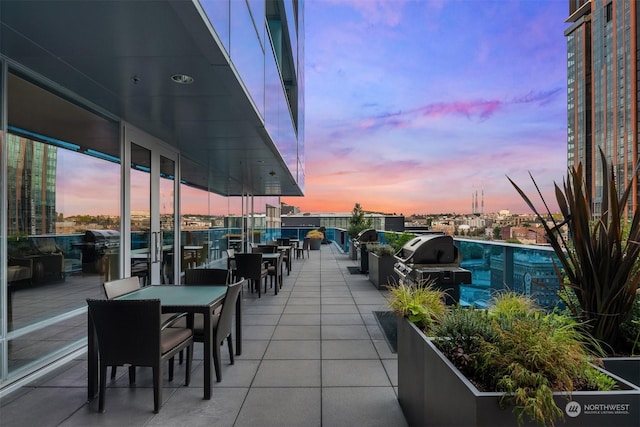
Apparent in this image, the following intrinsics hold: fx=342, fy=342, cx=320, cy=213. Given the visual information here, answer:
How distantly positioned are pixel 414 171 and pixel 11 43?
70.2ft

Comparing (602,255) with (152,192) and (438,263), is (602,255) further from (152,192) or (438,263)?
(152,192)

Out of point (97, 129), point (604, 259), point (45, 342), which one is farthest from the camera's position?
point (97, 129)

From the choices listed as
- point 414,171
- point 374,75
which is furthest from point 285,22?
point 414,171

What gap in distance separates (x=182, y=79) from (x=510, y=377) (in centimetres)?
333

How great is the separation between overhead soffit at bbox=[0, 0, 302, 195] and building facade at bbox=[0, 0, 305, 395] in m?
0.01

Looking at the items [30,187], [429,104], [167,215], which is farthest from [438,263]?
[429,104]

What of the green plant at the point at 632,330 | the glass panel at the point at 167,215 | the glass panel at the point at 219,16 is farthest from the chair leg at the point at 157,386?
the glass panel at the point at 167,215

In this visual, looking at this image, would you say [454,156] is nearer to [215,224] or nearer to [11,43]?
[215,224]

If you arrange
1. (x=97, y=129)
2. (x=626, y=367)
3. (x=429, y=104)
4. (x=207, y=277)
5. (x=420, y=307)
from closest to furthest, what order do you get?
(x=626, y=367), (x=420, y=307), (x=207, y=277), (x=97, y=129), (x=429, y=104)

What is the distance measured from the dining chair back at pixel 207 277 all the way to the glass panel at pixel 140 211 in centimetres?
169

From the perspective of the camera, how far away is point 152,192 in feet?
18.0

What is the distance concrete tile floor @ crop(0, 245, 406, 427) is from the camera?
2.35 metres

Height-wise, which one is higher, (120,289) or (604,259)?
(604,259)

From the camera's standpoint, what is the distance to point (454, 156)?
64.7ft
